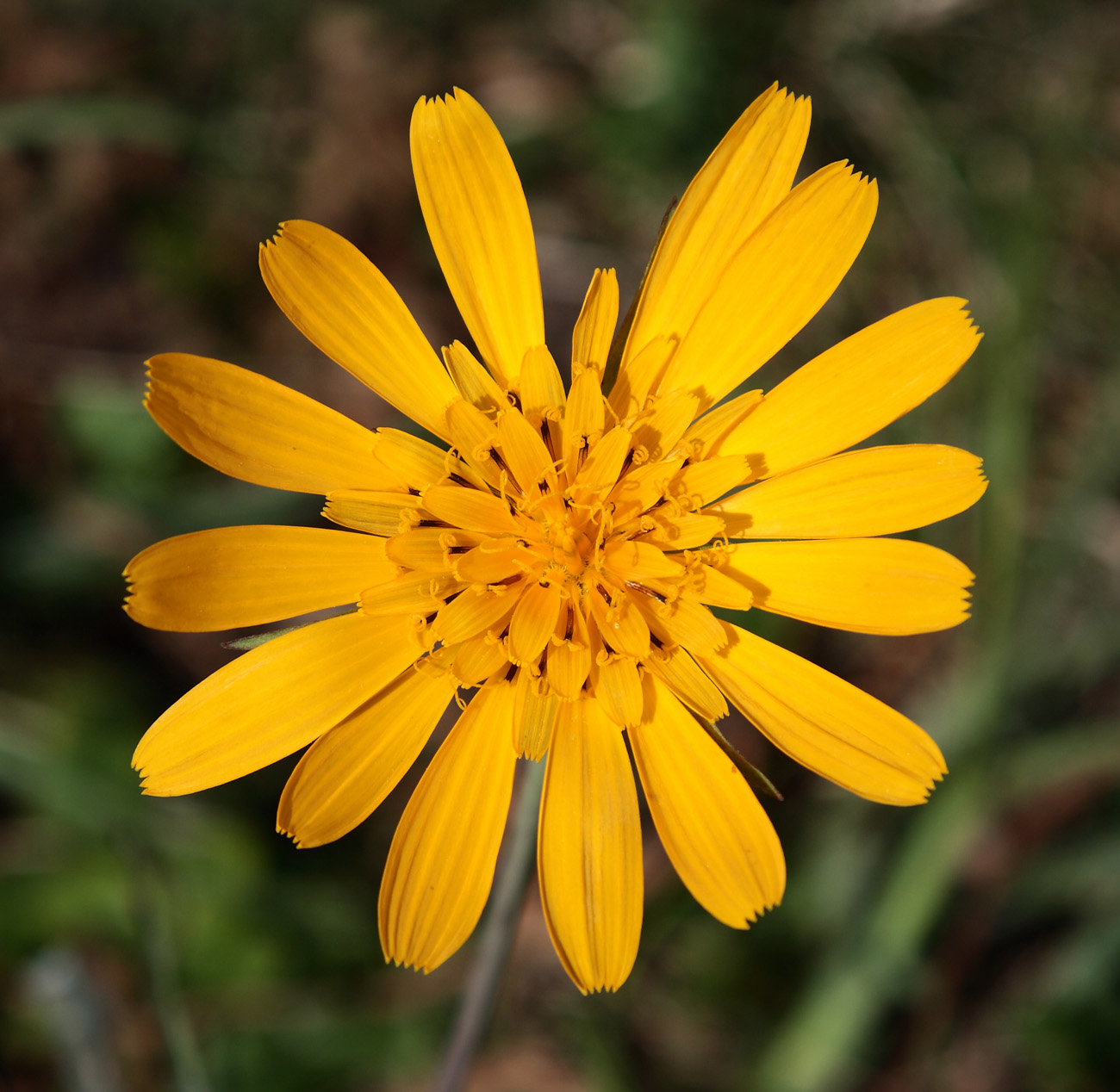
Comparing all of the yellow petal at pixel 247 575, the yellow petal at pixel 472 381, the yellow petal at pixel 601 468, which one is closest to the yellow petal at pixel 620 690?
the yellow petal at pixel 601 468

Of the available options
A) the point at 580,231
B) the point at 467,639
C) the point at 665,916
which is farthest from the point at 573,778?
the point at 580,231

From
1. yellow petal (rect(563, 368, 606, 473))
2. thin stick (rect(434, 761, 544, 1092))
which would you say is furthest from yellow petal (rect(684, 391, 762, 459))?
thin stick (rect(434, 761, 544, 1092))

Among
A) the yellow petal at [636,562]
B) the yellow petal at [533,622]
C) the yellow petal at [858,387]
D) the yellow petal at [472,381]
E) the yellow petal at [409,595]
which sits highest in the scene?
the yellow petal at [858,387]

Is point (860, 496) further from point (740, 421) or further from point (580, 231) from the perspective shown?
point (580, 231)

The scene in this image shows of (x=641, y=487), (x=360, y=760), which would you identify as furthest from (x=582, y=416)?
(x=360, y=760)

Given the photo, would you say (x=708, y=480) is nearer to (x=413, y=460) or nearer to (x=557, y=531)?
(x=557, y=531)

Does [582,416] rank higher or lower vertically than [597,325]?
lower

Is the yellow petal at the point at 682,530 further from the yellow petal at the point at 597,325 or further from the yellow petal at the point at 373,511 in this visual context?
Result: the yellow petal at the point at 373,511
